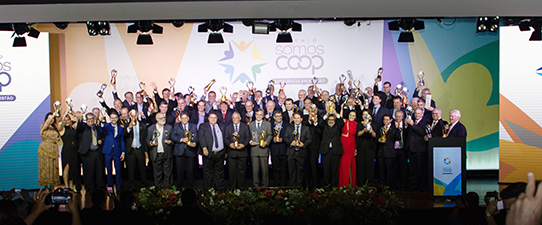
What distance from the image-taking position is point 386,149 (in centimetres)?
673

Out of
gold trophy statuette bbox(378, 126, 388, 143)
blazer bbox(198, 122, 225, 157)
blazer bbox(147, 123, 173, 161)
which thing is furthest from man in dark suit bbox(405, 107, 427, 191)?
blazer bbox(147, 123, 173, 161)

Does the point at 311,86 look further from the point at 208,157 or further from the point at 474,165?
the point at 474,165

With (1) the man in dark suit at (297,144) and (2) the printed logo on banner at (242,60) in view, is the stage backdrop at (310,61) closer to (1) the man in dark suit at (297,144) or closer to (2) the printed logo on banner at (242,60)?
(2) the printed logo on banner at (242,60)

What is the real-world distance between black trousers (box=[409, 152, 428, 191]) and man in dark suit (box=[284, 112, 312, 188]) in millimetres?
1966

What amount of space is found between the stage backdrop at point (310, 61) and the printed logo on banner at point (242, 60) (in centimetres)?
2

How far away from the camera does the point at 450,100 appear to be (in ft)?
27.9

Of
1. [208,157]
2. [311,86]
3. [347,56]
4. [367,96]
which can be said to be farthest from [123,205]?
[347,56]

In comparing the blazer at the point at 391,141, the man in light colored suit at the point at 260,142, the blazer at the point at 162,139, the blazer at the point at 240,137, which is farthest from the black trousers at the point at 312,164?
the blazer at the point at 162,139

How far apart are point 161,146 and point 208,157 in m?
0.89

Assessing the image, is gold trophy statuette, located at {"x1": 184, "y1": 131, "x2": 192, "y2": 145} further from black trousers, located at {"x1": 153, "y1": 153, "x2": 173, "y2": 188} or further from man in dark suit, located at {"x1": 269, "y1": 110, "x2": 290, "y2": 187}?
man in dark suit, located at {"x1": 269, "y1": 110, "x2": 290, "y2": 187}

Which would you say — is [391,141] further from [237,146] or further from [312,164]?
[237,146]

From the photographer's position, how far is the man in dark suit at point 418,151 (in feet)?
21.9

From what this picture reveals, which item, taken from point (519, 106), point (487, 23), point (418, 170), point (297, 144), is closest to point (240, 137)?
point (297, 144)

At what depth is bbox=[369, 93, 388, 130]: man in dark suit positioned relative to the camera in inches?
277
